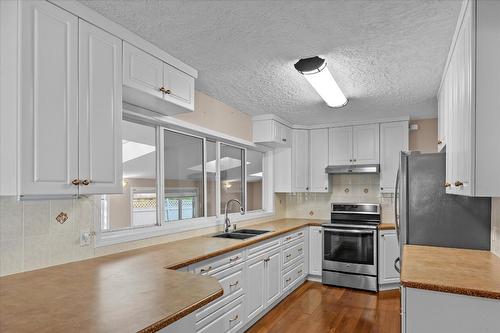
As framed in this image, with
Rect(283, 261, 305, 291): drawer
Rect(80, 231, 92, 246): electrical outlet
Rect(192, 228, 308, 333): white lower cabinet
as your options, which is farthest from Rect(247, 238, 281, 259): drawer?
Rect(80, 231, 92, 246): electrical outlet

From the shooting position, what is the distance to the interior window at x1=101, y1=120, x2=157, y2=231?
2584mm

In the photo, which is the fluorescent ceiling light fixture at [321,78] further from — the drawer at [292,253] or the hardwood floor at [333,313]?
the hardwood floor at [333,313]

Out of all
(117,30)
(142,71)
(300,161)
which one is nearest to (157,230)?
(142,71)

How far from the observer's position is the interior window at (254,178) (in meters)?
4.86

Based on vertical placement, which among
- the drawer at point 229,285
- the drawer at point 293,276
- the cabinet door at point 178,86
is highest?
the cabinet door at point 178,86

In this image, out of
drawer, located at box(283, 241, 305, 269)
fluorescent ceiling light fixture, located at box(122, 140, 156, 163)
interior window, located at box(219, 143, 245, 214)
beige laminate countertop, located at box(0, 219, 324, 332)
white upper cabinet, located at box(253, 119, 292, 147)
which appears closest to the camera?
beige laminate countertop, located at box(0, 219, 324, 332)

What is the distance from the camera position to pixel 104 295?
1.50 m

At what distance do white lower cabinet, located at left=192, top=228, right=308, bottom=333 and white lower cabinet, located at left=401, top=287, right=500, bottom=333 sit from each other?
1.25 m

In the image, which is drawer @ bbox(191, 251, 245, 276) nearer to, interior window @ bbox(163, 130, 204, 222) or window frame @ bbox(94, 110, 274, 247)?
window frame @ bbox(94, 110, 274, 247)

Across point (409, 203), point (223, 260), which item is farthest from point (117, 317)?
point (409, 203)

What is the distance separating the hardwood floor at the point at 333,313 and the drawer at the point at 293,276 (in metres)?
0.15

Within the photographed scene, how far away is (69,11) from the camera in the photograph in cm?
176

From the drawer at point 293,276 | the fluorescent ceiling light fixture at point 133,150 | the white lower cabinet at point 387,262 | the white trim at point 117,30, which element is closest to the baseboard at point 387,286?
the white lower cabinet at point 387,262

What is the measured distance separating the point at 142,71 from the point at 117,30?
29 centimetres
